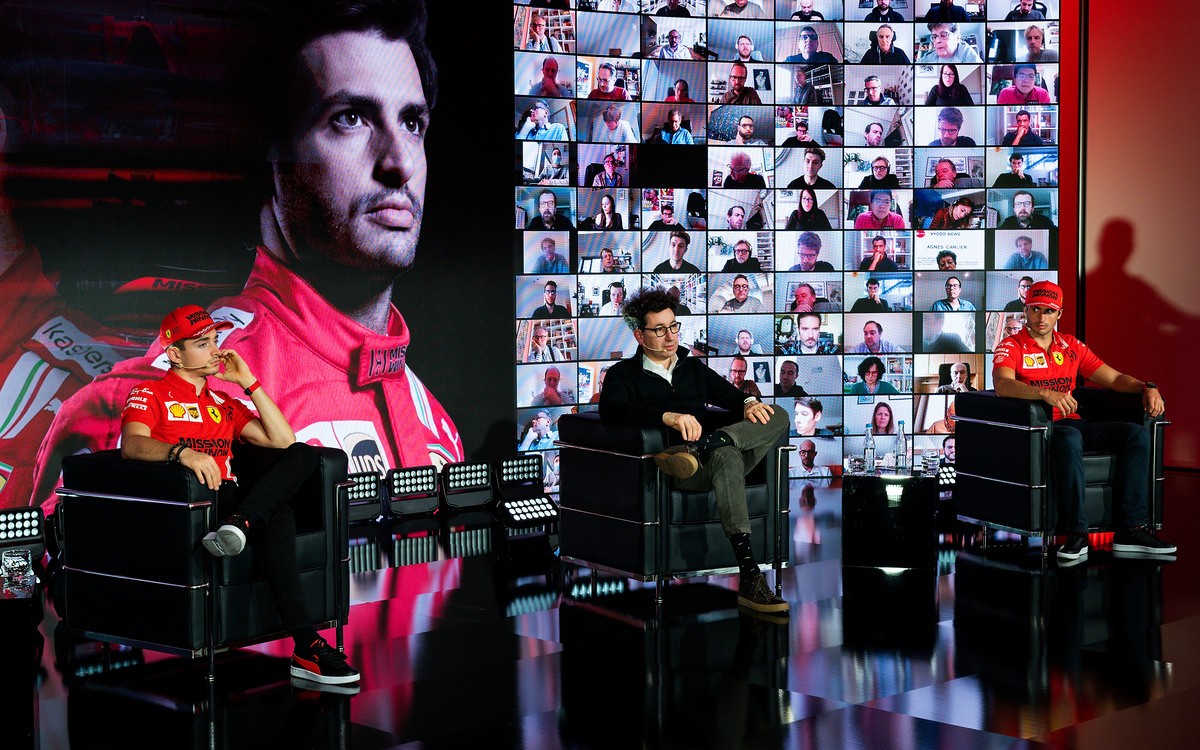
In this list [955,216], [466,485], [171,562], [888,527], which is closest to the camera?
[171,562]

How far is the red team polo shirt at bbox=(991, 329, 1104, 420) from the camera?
6000 millimetres

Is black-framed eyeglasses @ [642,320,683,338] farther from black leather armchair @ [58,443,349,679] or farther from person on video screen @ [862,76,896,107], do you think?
person on video screen @ [862,76,896,107]

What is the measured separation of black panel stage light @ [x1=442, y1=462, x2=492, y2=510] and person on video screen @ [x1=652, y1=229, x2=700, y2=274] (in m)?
1.59

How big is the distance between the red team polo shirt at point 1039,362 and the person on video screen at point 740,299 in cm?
200

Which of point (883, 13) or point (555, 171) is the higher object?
point (883, 13)

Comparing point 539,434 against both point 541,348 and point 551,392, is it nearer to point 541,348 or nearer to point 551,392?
point 551,392

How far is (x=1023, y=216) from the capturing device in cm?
790

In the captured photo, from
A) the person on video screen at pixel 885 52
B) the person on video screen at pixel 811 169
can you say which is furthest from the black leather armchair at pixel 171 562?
the person on video screen at pixel 885 52

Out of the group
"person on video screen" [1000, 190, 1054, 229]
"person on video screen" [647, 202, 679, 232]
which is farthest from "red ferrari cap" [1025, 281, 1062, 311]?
"person on video screen" [647, 202, 679, 232]

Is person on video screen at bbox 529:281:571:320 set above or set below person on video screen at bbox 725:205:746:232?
below

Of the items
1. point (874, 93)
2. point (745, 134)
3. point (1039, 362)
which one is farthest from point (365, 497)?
point (874, 93)

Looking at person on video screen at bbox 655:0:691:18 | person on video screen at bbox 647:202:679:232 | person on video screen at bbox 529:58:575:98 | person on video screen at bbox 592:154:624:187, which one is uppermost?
person on video screen at bbox 655:0:691:18

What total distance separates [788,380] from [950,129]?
184 cm

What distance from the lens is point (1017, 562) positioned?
19.0ft
